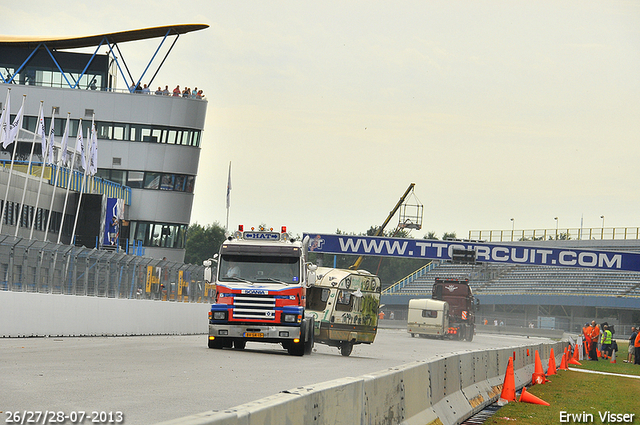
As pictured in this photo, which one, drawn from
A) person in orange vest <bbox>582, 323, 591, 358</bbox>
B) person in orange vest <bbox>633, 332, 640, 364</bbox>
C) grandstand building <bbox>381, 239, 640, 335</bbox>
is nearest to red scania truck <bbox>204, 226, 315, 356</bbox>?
person in orange vest <bbox>582, 323, 591, 358</bbox>

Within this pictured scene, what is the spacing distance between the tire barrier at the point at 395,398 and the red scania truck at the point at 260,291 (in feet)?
19.6

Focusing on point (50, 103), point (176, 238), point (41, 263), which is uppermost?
point (50, 103)

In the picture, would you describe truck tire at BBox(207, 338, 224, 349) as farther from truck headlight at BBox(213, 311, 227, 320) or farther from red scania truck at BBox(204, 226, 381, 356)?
truck headlight at BBox(213, 311, 227, 320)

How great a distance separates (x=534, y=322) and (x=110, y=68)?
41680 millimetres

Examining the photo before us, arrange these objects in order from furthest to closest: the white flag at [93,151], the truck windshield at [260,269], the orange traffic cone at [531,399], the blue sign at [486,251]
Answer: the blue sign at [486,251] < the white flag at [93,151] < the truck windshield at [260,269] < the orange traffic cone at [531,399]

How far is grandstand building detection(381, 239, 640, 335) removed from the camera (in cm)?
7644

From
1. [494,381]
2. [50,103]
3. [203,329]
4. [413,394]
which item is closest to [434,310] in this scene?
[203,329]

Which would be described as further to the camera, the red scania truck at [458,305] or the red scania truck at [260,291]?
the red scania truck at [458,305]

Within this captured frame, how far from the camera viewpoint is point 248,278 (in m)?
21.7

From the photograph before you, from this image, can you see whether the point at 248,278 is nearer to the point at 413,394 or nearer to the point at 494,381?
the point at 494,381

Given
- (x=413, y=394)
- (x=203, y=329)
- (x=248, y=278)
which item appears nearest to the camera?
(x=413, y=394)

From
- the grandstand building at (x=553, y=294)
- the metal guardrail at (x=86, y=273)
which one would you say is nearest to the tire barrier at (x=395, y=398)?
the metal guardrail at (x=86, y=273)

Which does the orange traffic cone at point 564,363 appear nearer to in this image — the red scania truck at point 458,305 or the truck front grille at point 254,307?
the truck front grille at point 254,307

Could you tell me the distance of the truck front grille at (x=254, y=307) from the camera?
21.4 meters
